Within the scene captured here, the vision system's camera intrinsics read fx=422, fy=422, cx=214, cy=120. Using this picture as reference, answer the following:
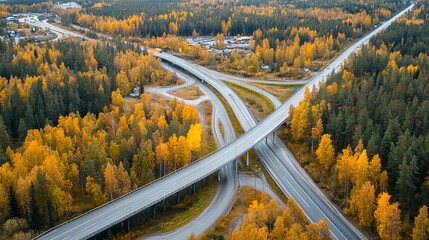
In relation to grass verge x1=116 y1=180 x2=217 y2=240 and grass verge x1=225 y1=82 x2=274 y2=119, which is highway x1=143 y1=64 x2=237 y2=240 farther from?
grass verge x1=225 y1=82 x2=274 y2=119

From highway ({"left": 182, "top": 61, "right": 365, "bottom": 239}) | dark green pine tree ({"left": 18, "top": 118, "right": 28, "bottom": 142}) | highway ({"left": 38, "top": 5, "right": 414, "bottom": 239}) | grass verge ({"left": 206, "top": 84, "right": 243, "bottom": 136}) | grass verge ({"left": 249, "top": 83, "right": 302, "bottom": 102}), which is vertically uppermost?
dark green pine tree ({"left": 18, "top": 118, "right": 28, "bottom": 142})

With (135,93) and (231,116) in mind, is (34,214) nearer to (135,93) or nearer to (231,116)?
(231,116)

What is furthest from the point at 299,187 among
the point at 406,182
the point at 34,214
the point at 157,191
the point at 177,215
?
the point at 34,214

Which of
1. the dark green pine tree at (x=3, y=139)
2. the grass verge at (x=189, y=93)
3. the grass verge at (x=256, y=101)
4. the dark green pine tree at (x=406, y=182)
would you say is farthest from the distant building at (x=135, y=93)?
the dark green pine tree at (x=406, y=182)

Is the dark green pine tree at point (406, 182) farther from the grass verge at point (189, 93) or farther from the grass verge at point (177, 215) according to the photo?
the grass verge at point (189, 93)

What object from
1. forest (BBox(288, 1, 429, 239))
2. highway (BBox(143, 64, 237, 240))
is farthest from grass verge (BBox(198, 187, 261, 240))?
forest (BBox(288, 1, 429, 239))
